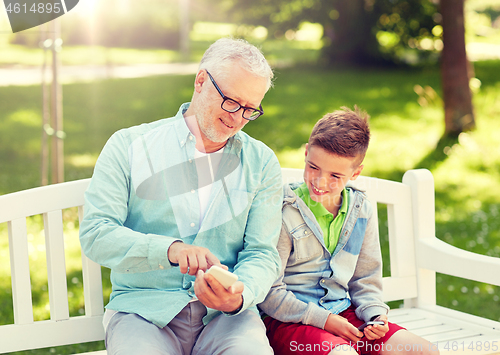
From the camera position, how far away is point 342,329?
223 cm

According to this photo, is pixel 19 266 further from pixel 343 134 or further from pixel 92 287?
pixel 343 134

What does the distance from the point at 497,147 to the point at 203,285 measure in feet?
23.8

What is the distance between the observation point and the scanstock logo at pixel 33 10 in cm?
329

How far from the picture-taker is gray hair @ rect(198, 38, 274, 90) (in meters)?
2.19

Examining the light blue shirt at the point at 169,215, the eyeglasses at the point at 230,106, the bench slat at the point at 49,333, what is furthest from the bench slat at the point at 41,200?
the eyeglasses at the point at 230,106

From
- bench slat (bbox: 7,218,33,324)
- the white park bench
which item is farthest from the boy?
bench slat (bbox: 7,218,33,324)

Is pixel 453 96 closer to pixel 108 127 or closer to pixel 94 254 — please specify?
pixel 108 127

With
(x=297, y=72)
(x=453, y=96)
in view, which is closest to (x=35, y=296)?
(x=453, y=96)

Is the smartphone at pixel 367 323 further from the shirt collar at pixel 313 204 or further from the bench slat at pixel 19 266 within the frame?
the bench slat at pixel 19 266

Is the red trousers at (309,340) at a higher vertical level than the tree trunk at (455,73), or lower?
lower

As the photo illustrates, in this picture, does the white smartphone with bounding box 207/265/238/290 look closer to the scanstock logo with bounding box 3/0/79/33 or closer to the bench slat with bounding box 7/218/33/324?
the bench slat with bounding box 7/218/33/324

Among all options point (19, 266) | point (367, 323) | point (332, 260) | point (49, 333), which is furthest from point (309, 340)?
point (19, 266)

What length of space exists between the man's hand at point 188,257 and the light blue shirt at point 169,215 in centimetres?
3

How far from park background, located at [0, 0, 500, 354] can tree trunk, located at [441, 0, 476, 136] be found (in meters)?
0.24
